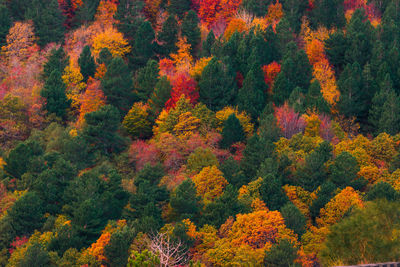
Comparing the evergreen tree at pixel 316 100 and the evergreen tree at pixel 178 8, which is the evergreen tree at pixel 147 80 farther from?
the evergreen tree at pixel 178 8

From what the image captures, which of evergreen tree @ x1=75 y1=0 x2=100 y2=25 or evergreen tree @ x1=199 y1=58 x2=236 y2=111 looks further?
evergreen tree @ x1=75 y1=0 x2=100 y2=25

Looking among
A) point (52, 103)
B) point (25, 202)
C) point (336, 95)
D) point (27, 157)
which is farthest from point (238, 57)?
point (25, 202)

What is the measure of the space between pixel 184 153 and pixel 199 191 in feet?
35.1

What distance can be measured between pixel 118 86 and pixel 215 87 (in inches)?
490

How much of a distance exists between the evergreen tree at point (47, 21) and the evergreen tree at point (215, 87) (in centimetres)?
2777

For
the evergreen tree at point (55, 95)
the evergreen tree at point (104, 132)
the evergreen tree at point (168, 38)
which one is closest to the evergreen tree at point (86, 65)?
the evergreen tree at point (55, 95)

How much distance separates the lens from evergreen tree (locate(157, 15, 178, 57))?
373ft

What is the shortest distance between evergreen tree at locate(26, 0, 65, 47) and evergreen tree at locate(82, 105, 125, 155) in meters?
26.6

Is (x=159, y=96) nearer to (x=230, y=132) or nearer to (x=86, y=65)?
(x=230, y=132)

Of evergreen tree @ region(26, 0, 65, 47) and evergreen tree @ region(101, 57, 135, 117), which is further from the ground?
evergreen tree @ region(26, 0, 65, 47)

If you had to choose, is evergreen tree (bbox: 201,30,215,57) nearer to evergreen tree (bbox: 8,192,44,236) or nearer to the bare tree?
evergreen tree (bbox: 8,192,44,236)

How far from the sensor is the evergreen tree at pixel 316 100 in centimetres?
9519

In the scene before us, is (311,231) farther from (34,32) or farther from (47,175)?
(34,32)

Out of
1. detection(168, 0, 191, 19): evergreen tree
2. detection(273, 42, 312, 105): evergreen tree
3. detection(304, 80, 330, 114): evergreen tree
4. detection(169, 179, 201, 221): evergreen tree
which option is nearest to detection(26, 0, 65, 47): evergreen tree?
detection(168, 0, 191, 19): evergreen tree
